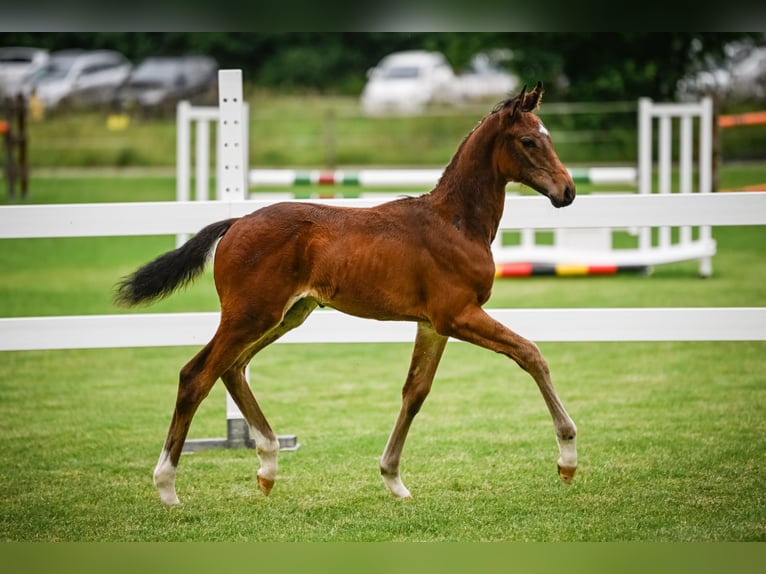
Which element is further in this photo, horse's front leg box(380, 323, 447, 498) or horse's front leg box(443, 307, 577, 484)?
horse's front leg box(380, 323, 447, 498)

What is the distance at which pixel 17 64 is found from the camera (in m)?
32.4

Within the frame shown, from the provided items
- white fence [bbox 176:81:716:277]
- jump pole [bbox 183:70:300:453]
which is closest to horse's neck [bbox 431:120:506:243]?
jump pole [bbox 183:70:300:453]

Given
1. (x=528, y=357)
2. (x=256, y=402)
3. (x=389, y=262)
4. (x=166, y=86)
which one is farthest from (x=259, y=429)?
(x=166, y=86)

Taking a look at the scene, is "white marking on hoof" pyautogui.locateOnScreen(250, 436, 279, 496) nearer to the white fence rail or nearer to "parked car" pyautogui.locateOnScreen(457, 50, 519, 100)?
the white fence rail

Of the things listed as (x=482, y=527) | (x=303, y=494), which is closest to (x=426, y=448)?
(x=303, y=494)

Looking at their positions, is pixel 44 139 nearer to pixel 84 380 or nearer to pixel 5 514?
pixel 84 380

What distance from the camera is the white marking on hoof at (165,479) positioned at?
4887 mm

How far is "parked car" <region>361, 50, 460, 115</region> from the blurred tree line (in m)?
0.72

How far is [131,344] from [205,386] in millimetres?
1207

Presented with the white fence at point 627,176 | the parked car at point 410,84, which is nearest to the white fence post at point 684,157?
the white fence at point 627,176

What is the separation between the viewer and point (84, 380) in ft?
28.0

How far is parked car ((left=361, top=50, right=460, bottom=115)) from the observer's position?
29.1 meters

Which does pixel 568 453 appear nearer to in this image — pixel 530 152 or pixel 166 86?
pixel 530 152

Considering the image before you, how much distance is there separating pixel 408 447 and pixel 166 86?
26187mm
